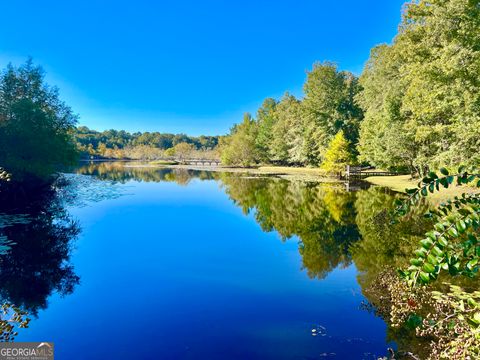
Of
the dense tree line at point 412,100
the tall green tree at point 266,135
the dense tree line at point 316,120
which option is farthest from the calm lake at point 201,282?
the tall green tree at point 266,135

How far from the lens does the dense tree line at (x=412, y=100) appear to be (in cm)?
2076

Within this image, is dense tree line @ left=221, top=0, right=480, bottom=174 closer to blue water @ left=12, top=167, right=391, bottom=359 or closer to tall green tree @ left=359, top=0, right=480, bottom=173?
tall green tree @ left=359, top=0, right=480, bottom=173

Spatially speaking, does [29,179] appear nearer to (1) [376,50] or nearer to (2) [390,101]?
(2) [390,101]

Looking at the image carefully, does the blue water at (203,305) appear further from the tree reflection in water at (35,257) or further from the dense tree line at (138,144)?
the dense tree line at (138,144)

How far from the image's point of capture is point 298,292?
32.4 feet

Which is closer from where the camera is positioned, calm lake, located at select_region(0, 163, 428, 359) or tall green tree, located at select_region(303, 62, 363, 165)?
calm lake, located at select_region(0, 163, 428, 359)

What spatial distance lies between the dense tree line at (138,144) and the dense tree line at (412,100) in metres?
80.3

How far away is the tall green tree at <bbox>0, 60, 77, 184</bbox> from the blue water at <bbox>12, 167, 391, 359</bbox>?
663 inches

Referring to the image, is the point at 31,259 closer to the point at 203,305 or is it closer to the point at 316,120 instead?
the point at 203,305

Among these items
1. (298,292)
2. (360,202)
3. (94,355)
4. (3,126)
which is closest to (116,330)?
(94,355)

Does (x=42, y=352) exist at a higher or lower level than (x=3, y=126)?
lower

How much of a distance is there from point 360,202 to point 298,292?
59.4 ft

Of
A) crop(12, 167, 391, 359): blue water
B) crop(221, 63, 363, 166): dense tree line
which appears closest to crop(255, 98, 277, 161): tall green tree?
crop(221, 63, 363, 166): dense tree line

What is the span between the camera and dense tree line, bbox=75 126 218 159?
148 meters
